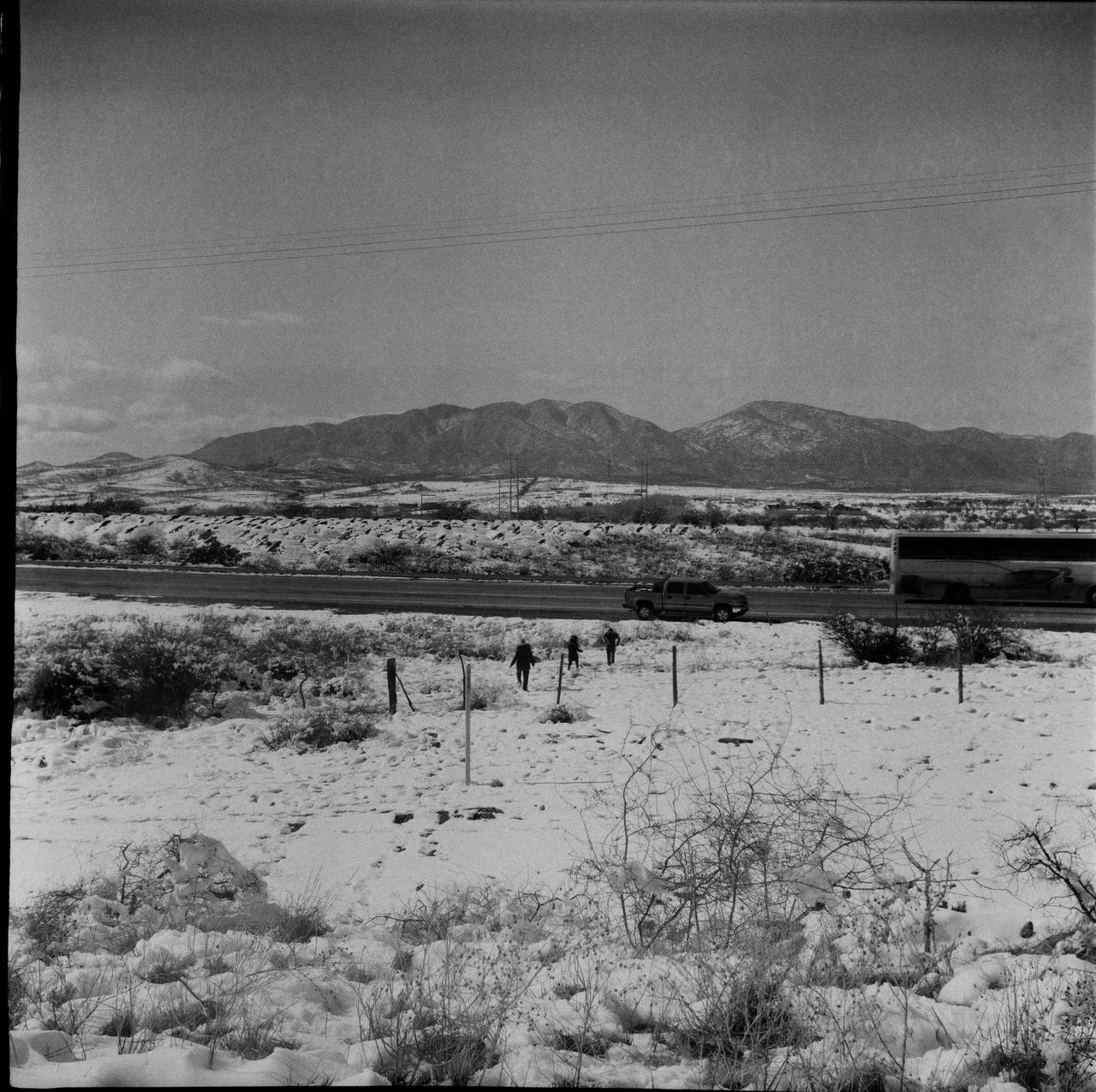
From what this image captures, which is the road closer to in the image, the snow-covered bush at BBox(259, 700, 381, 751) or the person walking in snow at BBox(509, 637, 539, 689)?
the person walking in snow at BBox(509, 637, 539, 689)

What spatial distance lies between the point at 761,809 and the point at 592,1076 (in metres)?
1.50

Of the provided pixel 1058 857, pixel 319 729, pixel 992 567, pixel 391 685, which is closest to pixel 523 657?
pixel 391 685

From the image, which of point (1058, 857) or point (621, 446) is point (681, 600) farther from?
point (1058, 857)

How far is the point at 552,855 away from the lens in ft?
10.8

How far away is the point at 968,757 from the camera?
3.88 meters

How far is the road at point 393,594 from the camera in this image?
22.8 ft

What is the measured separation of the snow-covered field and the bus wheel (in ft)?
1.85

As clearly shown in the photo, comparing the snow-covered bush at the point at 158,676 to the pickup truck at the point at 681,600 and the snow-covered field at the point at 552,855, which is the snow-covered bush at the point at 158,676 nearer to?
the snow-covered field at the point at 552,855

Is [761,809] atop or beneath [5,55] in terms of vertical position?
beneath

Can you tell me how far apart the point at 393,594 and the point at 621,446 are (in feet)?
14.5

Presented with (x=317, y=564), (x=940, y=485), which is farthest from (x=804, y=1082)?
(x=317, y=564)

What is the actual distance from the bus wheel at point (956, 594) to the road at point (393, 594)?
344mm

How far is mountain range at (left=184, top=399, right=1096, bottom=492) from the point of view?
4449mm

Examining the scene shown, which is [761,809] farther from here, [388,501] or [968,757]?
[388,501]
